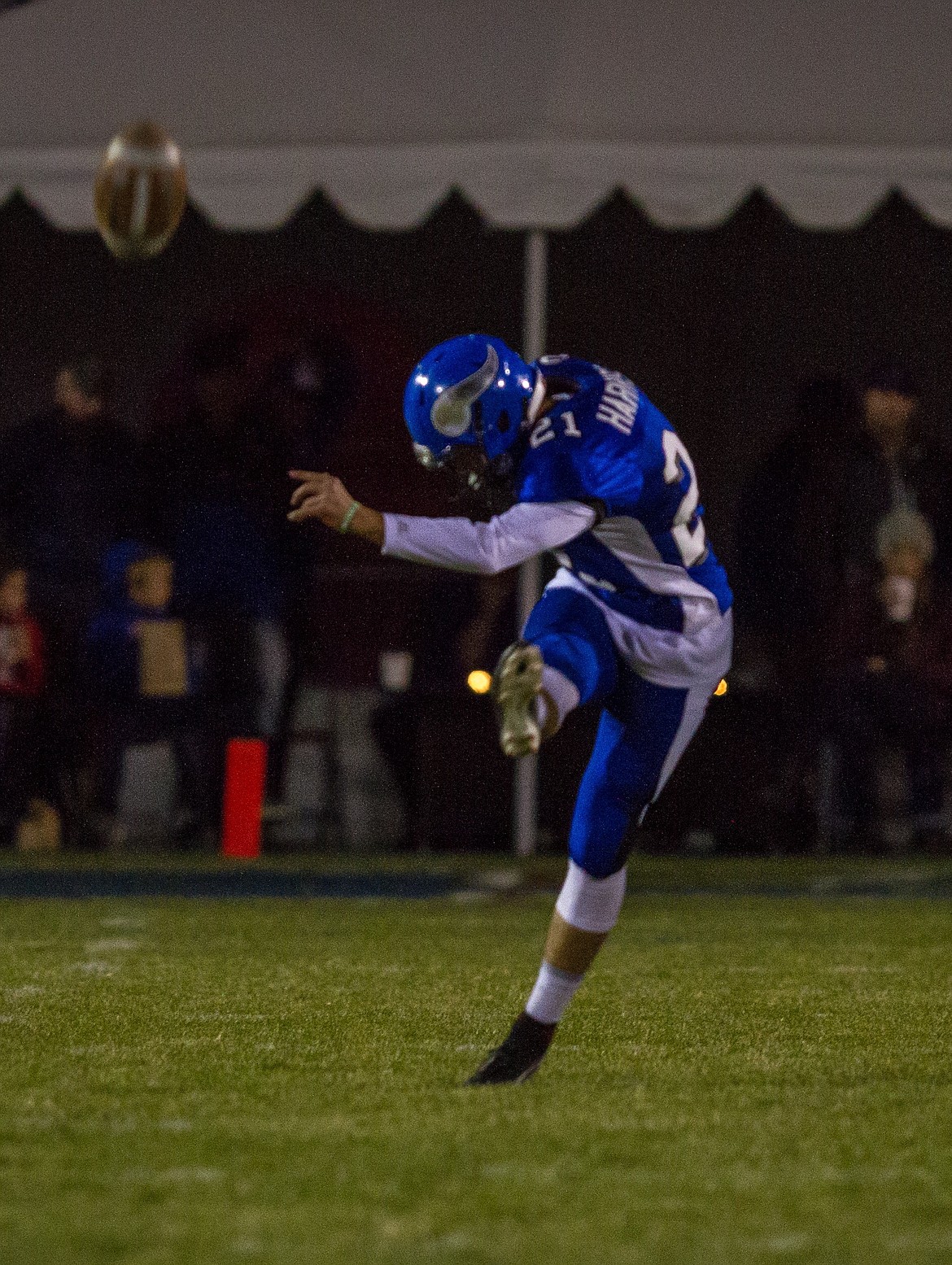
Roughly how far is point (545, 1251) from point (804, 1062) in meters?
2.02

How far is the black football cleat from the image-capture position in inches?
189

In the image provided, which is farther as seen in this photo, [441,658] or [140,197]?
[441,658]

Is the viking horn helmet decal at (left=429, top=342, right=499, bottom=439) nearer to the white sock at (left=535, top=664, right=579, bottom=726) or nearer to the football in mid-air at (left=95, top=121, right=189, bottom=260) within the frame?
the white sock at (left=535, top=664, right=579, bottom=726)

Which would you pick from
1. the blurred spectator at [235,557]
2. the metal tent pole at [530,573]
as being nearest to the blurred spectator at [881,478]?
the metal tent pole at [530,573]

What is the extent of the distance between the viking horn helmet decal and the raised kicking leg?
1.42 feet

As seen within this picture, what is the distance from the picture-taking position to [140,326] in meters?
14.2

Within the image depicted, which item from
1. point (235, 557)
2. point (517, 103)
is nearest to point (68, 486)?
point (235, 557)

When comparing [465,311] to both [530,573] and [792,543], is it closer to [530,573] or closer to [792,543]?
[792,543]

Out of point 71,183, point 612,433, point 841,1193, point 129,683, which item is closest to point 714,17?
point 71,183

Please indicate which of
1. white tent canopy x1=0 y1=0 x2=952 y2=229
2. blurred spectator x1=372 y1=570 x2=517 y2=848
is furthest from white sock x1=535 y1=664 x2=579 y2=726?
blurred spectator x1=372 y1=570 x2=517 y2=848

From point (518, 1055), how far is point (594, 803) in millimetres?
533

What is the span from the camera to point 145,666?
11297 mm

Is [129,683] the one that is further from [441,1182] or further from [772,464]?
[441,1182]

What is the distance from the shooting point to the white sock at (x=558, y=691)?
4.62 metres
